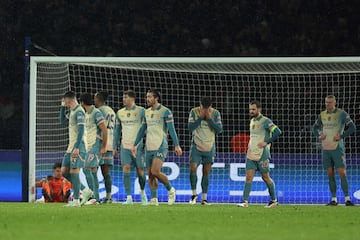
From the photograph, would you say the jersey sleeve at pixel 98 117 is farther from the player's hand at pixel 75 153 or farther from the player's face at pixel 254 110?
the player's face at pixel 254 110

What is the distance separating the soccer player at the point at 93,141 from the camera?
1420 cm

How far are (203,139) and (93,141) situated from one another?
201 centimetres

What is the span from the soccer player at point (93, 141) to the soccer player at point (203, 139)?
1.65m

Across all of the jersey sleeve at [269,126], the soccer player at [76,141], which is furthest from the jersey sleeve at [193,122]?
the soccer player at [76,141]

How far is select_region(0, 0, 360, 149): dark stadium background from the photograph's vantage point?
78.9 ft

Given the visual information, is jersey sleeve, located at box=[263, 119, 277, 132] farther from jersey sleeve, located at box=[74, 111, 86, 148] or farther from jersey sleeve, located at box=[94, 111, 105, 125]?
jersey sleeve, located at box=[74, 111, 86, 148]

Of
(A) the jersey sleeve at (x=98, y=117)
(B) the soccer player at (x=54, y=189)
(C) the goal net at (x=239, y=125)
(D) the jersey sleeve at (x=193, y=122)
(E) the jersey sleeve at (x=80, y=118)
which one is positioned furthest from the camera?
(C) the goal net at (x=239, y=125)

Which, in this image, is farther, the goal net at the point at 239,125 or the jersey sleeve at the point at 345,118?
the goal net at the point at 239,125

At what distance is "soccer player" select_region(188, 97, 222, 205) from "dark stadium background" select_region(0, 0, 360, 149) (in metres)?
8.54
